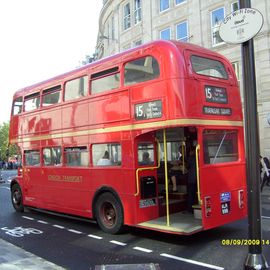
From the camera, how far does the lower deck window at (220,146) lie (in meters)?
8.66

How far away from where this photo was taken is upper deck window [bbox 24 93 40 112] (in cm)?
1281

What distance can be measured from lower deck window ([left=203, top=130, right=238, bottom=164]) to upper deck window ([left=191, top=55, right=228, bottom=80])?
120cm

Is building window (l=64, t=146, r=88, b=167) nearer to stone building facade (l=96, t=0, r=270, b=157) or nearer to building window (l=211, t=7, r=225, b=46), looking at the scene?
stone building facade (l=96, t=0, r=270, b=157)

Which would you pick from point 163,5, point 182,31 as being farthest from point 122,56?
point 163,5

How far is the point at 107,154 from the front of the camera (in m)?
9.95

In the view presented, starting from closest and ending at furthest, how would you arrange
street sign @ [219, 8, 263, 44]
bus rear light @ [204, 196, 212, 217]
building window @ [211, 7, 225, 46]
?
street sign @ [219, 8, 263, 44] → bus rear light @ [204, 196, 212, 217] → building window @ [211, 7, 225, 46]

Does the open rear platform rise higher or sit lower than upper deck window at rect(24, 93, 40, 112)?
lower

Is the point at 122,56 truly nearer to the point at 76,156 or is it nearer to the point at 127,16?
the point at 76,156

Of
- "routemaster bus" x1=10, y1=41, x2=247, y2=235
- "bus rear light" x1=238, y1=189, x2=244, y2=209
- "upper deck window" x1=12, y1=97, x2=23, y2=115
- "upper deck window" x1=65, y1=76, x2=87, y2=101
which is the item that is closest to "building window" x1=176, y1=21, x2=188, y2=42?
"upper deck window" x1=12, y1=97, x2=23, y2=115

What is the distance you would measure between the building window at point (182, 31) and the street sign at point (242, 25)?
22.8 metres

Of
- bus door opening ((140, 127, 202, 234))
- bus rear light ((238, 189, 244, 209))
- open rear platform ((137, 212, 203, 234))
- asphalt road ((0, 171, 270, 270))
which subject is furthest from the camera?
bus rear light ((238, 189, 244, 209))

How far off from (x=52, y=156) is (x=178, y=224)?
4.89m

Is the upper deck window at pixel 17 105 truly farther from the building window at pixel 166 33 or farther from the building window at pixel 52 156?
the building window at pixel 166 33

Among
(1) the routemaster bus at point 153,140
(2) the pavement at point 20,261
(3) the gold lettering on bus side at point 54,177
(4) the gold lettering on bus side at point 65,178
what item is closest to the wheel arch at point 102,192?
(1) the routemaster bus at point 153,140
